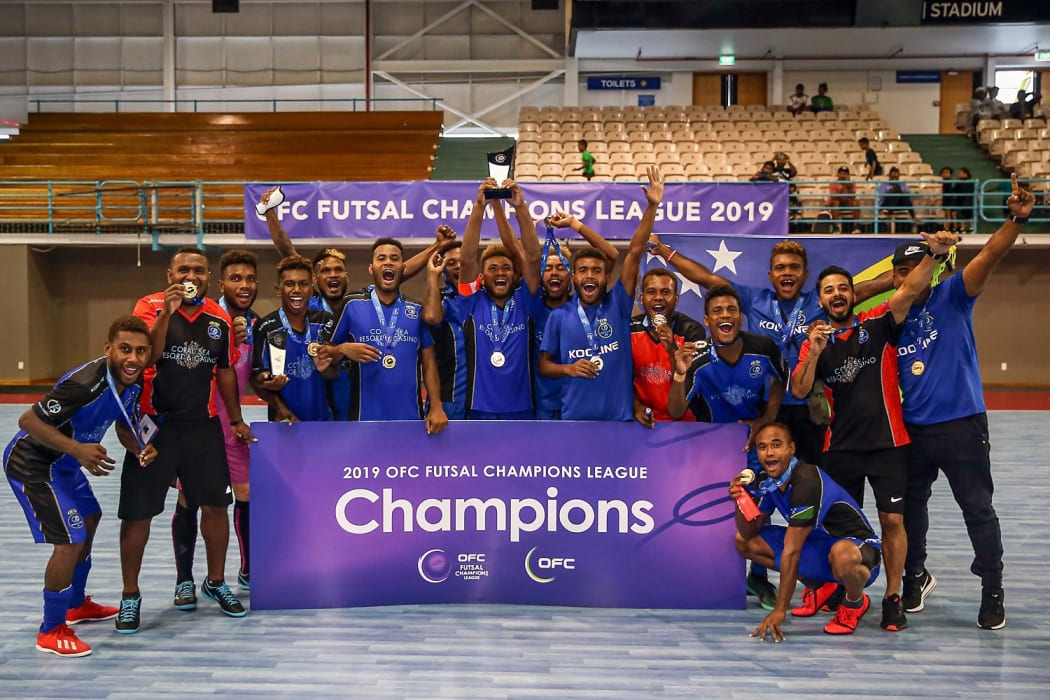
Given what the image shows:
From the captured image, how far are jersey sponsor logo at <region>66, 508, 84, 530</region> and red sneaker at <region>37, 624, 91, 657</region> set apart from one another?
1.49 feet

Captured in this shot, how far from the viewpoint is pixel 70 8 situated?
75.9 ft

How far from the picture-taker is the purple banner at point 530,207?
454 inches

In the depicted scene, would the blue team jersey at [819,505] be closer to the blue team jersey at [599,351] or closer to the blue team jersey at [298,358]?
the blue team jersey at [599,351]

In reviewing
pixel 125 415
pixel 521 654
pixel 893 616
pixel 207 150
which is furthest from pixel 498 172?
pixel 207 150

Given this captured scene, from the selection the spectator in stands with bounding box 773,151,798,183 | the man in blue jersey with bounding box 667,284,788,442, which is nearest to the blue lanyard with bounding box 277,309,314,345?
the man in blue jersey with bounding box 667,284,788,442

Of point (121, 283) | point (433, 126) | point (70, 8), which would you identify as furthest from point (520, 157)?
point (70, 8)

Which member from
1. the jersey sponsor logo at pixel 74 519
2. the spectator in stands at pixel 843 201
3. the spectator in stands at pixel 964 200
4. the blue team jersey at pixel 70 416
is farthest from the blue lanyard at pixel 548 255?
the spectator in stands at pixel 964 200

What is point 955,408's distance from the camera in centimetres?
453

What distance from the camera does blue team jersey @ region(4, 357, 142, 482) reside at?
13.5 ft

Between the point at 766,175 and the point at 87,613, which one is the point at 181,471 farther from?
the point at 766,175

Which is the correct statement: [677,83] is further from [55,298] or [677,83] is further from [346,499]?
[346,499]

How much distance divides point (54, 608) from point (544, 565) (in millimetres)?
2342

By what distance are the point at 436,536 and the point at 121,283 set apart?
14901 millimetres

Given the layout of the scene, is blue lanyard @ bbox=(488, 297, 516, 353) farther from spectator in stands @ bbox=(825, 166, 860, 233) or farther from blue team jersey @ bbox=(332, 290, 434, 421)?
spectator in stands @ bbox=(825, 166, 860, 233)
